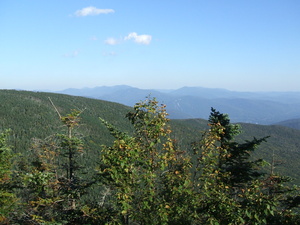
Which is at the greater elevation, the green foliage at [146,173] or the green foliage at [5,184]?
the green foliage at [146,173]

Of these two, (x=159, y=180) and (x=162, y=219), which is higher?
(x=159, y=180)

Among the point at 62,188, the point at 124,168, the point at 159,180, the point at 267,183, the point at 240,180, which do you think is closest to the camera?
the point at 124,168

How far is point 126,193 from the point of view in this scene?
7320 mm

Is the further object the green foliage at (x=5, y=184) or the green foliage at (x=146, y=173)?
the green foliage at (x=5, y=184)

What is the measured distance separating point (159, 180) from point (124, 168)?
5.54ft

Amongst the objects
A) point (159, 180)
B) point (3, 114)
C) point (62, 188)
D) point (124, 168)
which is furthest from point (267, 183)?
point (3, 114)

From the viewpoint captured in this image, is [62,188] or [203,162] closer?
[203,162]

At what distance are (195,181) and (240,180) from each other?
27.4 ft

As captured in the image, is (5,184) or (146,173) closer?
(146,173)

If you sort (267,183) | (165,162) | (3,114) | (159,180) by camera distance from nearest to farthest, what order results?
(165,162), (159,180), (267,183), (3,114)

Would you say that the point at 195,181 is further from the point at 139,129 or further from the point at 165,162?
the point at 139,129

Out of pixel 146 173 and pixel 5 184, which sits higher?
pixel 146 173

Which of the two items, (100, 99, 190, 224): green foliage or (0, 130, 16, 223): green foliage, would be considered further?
(0, 130, 16, 223): green foliage

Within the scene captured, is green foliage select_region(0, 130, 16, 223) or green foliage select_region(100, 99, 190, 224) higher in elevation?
green foliage select_region(100, 99, 190, 224)
